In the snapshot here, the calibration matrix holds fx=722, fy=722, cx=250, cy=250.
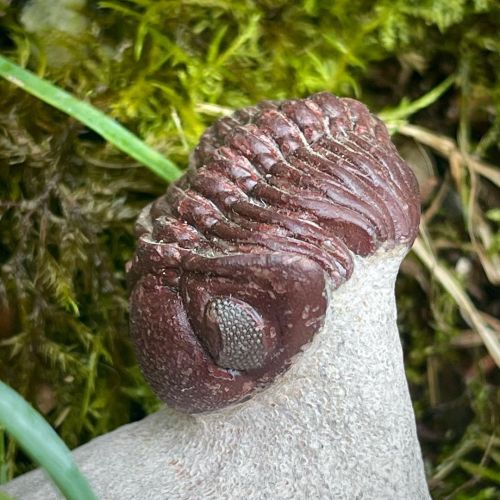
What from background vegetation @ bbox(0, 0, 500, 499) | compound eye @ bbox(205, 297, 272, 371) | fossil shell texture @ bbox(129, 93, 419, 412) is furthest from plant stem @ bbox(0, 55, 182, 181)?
compound eye @ bbox(205, 297, 272, 371)

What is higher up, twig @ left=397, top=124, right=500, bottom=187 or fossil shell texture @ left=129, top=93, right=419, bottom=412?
fossil shell texture @ left=129, top=93, right=419, bottom=412

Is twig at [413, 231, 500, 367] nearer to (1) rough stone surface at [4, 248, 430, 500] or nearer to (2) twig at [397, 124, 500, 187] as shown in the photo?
(2) twig at [397, 124, 500, 187]

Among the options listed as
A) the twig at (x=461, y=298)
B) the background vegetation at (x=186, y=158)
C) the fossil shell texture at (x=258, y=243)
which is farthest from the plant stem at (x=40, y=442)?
the twig at (x=461, y=298)

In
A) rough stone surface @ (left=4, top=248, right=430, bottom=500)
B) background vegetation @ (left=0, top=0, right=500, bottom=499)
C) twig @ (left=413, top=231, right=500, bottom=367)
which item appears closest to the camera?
rough stone surface @ (left=4, top=248, right=430, bottom=500)

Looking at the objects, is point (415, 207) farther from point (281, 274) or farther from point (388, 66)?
point (388, 66)

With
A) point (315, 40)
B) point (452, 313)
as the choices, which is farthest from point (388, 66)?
point (452, 313)

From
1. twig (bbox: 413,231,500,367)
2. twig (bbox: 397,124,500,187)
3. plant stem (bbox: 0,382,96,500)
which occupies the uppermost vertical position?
plant stem (bbox: 0,382,96,500)
